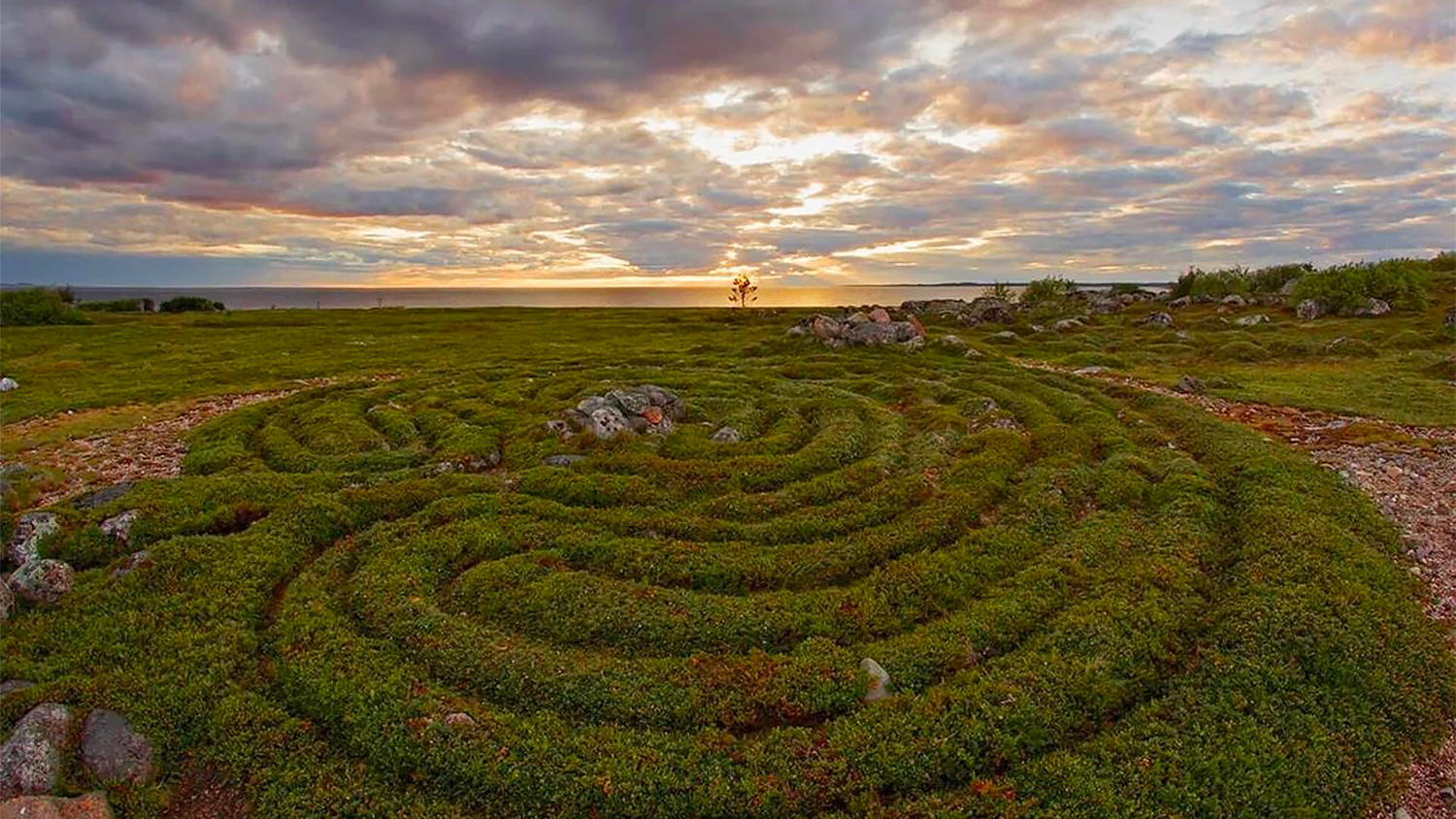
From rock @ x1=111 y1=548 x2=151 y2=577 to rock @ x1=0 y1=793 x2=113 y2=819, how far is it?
24.5ft

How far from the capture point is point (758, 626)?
15086 millimetres

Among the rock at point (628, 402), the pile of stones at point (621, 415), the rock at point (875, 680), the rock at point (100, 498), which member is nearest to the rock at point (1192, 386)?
the pile of stones at point (621, 415)

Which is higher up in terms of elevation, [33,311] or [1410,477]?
[33,311]

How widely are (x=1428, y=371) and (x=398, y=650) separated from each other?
5408cm

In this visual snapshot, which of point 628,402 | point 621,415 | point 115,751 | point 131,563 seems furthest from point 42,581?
point 628,402

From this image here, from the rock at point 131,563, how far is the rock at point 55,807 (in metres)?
7.48

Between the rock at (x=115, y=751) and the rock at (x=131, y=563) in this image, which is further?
the rock at (x=131, y=563)

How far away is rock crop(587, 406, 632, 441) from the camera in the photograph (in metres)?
28.3

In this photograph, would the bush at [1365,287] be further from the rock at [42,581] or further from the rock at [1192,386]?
the rock at [42,581]

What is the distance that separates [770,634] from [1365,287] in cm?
8535

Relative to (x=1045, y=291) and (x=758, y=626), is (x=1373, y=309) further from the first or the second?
(x=758, y=626)

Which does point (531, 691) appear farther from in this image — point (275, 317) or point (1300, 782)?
point (275, 317)

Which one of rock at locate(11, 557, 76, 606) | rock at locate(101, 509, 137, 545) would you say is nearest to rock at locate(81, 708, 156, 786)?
rock at locate(11, 557, 76, 606)

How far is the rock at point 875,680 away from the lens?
13.1 metres
